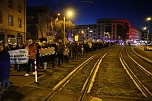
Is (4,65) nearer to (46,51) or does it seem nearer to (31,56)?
(31,56)

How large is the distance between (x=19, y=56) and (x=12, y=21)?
84.2 feet

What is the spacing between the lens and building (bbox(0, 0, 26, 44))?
3544 cm

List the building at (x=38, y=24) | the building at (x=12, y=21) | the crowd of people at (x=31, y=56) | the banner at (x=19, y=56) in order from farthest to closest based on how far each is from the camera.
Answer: the building at (x=38, y=24), the building at (x=12, y=21), the banner at (x=19, y=56), the crowd of people at (x=31, y=56)

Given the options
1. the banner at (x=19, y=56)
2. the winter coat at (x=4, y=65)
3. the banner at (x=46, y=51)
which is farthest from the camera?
the banner at (x=46, y=51)

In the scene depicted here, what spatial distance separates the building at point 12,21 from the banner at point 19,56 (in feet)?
67.5

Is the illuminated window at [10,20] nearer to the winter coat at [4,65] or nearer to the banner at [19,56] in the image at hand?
the banner at [19,56]

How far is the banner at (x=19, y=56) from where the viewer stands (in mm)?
14641

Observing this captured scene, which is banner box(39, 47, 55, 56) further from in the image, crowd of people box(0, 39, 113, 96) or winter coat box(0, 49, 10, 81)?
winter coat box(0, 49, 10, 81)

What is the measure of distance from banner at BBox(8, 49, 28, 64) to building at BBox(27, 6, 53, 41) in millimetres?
49826

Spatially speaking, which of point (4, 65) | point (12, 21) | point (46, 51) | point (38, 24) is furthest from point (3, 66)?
point (38, 24)

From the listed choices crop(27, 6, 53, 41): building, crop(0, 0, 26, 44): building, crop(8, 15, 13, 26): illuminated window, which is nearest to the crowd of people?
crop(0, 0, 26, 44): building

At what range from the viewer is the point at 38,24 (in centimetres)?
6506

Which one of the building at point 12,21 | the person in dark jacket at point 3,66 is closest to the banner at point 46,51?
the person in dark jacket at point 3,66

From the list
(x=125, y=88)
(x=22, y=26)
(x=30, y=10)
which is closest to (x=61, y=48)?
A: (x=125, y=88)
